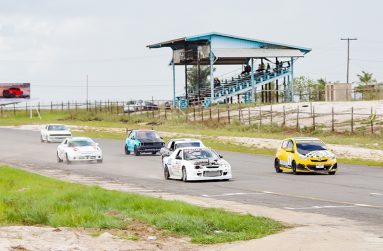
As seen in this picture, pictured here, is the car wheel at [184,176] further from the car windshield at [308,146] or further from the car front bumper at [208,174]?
the car windshield at [308,146]

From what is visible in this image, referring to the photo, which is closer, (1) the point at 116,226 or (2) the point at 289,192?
(1) the point at 116,226

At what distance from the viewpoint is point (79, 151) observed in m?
51.0

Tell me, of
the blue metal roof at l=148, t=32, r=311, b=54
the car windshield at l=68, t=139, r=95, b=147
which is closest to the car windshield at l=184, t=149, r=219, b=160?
the car windshield at l=68, t=139, r=95, b=147

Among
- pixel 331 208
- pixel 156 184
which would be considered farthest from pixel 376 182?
pixel 331 208

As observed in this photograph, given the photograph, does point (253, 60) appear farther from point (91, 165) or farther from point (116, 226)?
point (116, 226)

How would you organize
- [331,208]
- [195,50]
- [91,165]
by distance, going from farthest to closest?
[195,50] → [91,165] → [331,208]

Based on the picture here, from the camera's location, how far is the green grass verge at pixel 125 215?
20234mm

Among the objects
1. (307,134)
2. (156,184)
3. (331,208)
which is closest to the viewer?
(331,208)

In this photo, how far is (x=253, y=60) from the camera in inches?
3994

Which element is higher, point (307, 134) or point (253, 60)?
point (253, 60)

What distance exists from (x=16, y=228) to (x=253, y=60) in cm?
8271

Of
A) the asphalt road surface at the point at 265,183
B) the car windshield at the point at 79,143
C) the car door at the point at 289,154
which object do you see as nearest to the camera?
the asphalt road surface at the point at 265,183

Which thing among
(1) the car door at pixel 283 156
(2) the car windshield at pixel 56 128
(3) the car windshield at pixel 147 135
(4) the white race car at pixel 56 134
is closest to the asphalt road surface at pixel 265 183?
(1) the car door at pixel 283 156

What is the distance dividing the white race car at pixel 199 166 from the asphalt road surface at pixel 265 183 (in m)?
0.43
